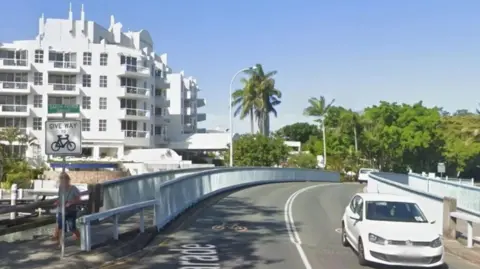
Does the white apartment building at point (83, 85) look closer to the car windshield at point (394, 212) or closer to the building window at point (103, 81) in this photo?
the building window at point (103, 81)

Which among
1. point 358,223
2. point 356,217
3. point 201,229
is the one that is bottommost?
point 201,229

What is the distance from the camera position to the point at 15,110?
242 ft

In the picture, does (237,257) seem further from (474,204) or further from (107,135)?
(107,135)

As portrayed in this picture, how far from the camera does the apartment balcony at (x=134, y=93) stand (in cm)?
7681

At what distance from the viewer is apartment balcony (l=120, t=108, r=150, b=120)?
76.5 metres

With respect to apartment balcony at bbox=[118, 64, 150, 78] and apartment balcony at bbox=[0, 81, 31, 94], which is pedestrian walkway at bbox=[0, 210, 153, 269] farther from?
apartment balcony at bbox=[118, 64, 150, 78]

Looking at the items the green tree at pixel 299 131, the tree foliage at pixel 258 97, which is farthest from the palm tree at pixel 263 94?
the green tree at pixel 299 131

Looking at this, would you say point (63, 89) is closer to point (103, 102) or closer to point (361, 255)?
point (103, 102)

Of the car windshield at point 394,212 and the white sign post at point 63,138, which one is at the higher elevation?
the white sign post at point 63,138

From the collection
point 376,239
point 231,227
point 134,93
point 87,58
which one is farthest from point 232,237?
point 134,93

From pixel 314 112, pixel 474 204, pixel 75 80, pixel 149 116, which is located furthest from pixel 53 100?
pixel 474 204

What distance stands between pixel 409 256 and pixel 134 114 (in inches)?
2695

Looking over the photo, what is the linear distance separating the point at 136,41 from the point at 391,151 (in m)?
39.6

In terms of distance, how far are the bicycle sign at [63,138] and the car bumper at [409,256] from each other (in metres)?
5.99
